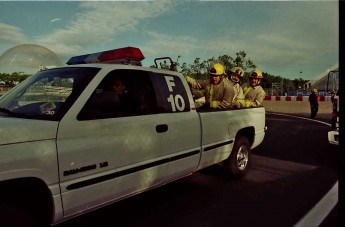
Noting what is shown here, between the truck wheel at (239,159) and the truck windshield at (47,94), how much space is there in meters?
2.91

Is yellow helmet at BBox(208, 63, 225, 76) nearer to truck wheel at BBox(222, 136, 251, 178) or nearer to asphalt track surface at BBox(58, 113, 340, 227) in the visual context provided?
truck wheel at BBox(222, 136, 251, 178)

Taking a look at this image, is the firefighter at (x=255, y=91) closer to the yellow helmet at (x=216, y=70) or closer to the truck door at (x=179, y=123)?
the yellow helmet at (x=216, y=70)

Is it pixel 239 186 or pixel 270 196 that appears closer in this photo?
pixel 270 196

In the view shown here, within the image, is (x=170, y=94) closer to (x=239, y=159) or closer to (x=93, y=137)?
(x=93, y=137)

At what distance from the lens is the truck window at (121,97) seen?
329 cm

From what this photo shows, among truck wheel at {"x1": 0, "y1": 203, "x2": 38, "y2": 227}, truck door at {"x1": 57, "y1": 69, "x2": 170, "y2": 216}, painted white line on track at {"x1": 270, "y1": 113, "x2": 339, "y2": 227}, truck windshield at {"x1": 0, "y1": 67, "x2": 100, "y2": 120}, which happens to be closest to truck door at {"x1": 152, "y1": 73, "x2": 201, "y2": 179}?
truck door at {"x1": 57, "y1": 69, "x2": 170, "y2": 216}

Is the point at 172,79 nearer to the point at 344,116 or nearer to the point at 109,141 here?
the point at 109,141

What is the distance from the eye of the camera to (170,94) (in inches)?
170

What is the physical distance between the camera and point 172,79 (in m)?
4.46

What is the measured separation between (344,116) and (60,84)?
300 centimetres

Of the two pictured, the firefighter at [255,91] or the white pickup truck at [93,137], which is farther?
the firefighter at [255,91]

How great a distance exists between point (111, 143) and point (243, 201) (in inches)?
85.2

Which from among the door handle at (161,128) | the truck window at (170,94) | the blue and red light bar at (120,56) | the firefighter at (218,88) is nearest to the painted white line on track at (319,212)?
the door handle at (161,128)

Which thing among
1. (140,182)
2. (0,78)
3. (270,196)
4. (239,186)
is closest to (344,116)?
(140,182)
